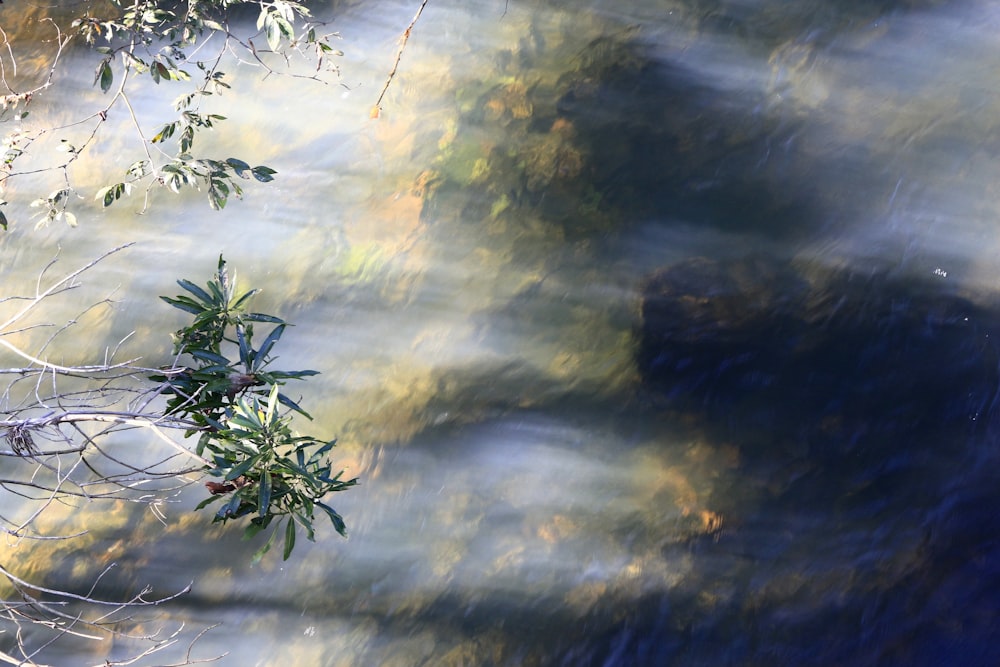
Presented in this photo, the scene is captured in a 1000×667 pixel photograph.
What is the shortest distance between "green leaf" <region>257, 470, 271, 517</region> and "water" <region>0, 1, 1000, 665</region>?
1.17 metres

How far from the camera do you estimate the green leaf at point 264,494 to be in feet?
6.35

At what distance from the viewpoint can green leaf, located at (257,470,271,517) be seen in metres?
1.94

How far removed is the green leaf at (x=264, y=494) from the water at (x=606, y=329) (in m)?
1.17

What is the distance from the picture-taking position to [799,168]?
11.2 ft

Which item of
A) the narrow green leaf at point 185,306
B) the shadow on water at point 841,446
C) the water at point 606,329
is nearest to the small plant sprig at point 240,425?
the narrow green leaf at point 185,306

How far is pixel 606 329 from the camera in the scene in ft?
10.7

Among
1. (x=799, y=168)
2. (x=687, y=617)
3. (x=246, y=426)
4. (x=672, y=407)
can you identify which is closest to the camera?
(x=246, y=426)

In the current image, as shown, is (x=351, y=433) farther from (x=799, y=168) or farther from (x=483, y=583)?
(x=799, y=168)

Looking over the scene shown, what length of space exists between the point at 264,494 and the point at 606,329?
1.67 meters

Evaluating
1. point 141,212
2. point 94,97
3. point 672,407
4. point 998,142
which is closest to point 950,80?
point 998,142

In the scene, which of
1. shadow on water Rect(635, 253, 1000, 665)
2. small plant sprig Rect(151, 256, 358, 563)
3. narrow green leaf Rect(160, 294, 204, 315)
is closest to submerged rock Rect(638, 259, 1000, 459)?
shadow on water Rect(635, 253, 1000, 665)

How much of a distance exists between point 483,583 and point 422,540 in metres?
0.26

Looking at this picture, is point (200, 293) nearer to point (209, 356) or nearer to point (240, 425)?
point (209, 356)

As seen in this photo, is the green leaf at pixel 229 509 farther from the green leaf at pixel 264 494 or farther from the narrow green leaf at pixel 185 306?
the narrow green leaf at pixel 185 306
